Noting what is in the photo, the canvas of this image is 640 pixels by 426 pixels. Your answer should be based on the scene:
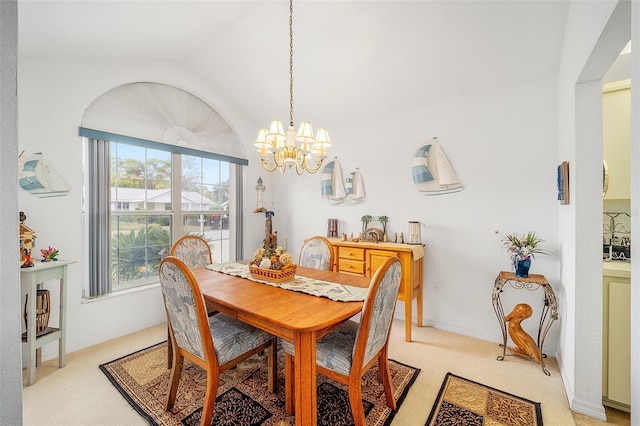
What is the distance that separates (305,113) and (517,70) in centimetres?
242

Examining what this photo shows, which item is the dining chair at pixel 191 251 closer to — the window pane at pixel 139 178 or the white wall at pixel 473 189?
the window pane at pixel 139 178

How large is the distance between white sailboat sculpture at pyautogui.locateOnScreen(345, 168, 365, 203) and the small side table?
1785 millimetres

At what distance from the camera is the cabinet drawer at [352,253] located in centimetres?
312

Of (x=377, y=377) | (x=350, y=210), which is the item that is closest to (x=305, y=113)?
(x=350, y=210)

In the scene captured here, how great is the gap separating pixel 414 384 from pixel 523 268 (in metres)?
1.37

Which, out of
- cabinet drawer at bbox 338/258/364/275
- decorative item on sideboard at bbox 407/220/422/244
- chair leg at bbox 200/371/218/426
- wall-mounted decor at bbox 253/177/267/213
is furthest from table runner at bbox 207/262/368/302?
wall-mounted decor at bbox 253/177/267/213

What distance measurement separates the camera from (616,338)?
Result: 181 cm

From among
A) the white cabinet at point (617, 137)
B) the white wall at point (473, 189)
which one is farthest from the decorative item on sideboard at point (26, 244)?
the white cabinet at point (617, 137)

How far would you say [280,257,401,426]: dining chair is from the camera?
1.44 metres

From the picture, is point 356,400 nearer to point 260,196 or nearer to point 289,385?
point 289,385

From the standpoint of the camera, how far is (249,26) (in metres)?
2.69

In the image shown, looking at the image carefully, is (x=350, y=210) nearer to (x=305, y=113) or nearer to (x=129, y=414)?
(x=305, y=113)

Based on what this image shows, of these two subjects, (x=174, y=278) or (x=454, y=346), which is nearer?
(x=174, y=278)

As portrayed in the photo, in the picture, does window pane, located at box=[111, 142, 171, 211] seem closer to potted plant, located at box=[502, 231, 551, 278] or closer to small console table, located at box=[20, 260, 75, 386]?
small console table, located at box=[20, 260, 75, 386]
